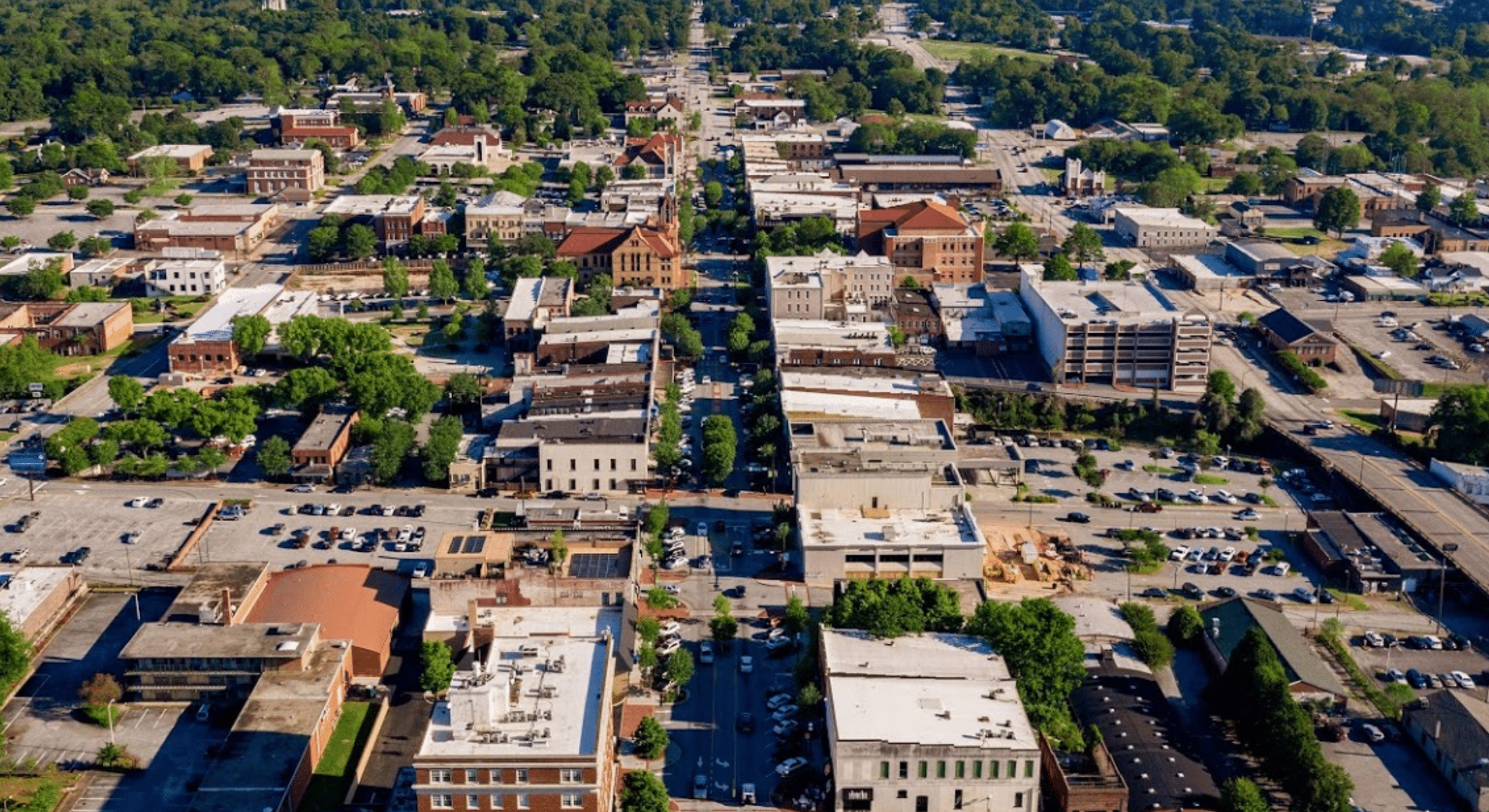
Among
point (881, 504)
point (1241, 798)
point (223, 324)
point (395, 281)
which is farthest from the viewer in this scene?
point (395, 281)

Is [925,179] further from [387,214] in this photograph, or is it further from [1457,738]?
[1457,738]

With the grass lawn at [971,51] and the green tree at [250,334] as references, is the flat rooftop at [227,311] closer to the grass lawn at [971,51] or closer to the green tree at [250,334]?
the green tree at [250,334]

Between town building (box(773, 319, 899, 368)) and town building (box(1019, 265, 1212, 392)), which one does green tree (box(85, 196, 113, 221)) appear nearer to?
town building (box(773, 319, 899, 368))

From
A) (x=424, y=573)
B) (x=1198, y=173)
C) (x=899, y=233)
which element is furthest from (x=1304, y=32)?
(x=424, y=573)

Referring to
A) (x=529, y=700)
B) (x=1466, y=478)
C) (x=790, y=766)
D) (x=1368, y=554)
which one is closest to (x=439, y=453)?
(x=529, y=700)

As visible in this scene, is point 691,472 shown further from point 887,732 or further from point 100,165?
point 100,165
